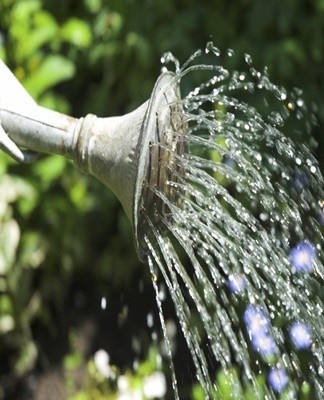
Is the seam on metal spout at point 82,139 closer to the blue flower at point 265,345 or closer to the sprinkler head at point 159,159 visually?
the sprinkler head at point 159,159

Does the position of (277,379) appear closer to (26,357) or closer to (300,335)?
(300,335)

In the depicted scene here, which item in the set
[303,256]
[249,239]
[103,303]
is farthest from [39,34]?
[249,239]

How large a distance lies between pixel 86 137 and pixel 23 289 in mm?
2135

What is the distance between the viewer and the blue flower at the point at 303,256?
311 cm

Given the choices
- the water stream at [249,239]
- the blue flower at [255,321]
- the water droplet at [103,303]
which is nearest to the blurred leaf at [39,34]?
the water stream at [249,239]

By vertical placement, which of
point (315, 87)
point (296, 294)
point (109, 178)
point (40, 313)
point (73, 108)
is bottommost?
point (296, 294)

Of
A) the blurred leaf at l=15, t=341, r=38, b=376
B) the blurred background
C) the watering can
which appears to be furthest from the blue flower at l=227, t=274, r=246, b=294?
the blurred leaf at l=15, t=341, r=38, b=376

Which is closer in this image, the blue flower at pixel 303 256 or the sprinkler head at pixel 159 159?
the sprinkler head at pixel 159 159

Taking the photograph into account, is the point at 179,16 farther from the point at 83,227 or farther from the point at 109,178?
the point at 109,178

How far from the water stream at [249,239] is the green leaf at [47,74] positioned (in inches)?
16.9

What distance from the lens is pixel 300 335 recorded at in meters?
3.19

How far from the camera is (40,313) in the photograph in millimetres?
4352

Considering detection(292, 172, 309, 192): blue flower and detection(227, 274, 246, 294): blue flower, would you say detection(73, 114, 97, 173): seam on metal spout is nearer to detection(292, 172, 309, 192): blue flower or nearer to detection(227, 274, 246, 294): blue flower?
detection(227, 274, 246, 294): blue flower

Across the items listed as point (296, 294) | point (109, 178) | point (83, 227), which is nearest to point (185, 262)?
point (83, 227)
